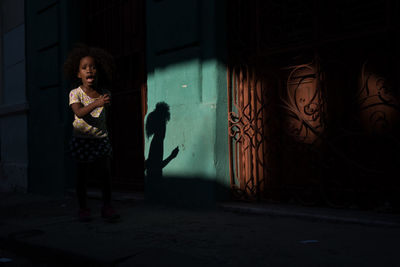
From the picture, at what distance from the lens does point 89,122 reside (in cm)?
340

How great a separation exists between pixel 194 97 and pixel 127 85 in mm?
1783

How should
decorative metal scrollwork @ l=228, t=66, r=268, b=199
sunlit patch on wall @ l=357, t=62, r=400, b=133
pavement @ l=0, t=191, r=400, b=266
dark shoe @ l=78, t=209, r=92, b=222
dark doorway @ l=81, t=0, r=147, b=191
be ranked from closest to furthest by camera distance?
pavement @ l=0, t=191, r=400, b=266, sunlit patch on wall @ l=357, t=62, r=400, b=133, dark shoe @ l=78, t=209, r=92, b=222, decorative metal scrollwork @ l=228, t=66, r=268, b=199, dark doorway @ l=81, t=0, r=147, b=191

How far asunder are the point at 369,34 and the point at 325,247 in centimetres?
195

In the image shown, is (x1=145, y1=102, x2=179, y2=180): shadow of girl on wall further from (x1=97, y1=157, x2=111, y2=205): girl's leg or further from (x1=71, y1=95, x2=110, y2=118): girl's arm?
(x1=71, y1=95, x2=110, y2=118): girl's arm

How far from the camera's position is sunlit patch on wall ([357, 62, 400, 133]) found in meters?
3.12

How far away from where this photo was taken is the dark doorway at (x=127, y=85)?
206 inches

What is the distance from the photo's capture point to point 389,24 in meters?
3.10

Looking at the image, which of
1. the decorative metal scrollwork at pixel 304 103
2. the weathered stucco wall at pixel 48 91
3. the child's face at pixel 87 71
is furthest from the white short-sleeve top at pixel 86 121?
the weathered stucco wall at pixel 48 91

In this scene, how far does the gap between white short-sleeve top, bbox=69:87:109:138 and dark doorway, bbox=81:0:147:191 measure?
1603mm

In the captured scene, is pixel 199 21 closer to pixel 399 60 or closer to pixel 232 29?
pixel 232 29

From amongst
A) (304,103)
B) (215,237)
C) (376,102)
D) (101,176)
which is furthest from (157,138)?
(376,102)

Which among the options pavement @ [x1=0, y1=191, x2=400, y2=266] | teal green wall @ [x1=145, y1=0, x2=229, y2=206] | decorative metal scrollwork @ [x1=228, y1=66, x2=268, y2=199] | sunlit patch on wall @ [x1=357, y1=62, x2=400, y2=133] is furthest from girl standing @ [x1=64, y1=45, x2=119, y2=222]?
sunlit patch on wall @ [x1=357, y1=62, x2=400, y2=133]

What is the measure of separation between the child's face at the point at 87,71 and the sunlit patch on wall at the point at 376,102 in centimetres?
244

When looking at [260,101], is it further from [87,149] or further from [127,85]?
[127,85]
